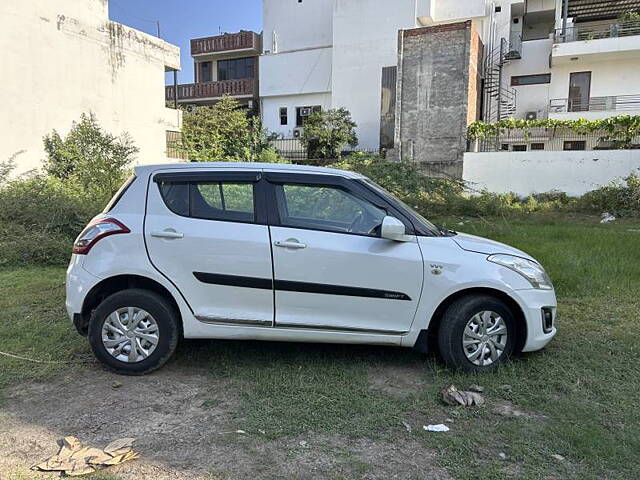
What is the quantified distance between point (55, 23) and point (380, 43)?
1450 cm

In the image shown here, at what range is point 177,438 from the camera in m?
3.15

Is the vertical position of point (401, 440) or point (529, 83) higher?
point (529, 83)

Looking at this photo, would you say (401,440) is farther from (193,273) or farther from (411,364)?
(193,273)

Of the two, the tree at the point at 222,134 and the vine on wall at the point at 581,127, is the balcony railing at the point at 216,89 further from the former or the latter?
the vine on wall at the point at 581,127

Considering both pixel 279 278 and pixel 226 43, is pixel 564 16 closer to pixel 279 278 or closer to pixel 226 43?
pixel 226 43

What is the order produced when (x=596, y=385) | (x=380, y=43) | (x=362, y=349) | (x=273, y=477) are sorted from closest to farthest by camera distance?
(x=273, y=477) → (x=596, y=385) → (x=362, y=349) → (x=380, y=43)

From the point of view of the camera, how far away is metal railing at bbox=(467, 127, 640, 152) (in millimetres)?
18406

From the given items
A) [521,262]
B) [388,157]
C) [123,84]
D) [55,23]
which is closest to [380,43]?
[388,157]

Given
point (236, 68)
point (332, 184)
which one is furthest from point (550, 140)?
point (332, 184)

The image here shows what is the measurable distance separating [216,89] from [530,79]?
1797 centimetres

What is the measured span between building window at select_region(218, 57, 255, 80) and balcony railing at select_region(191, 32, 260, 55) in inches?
40.7

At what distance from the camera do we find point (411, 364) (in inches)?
172

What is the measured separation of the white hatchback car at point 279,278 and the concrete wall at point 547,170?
51.9ft

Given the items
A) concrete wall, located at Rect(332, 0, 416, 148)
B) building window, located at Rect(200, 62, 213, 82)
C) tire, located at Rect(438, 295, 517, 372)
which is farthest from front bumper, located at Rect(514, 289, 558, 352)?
building window, located at Rect(200, 62, 213, 82)
